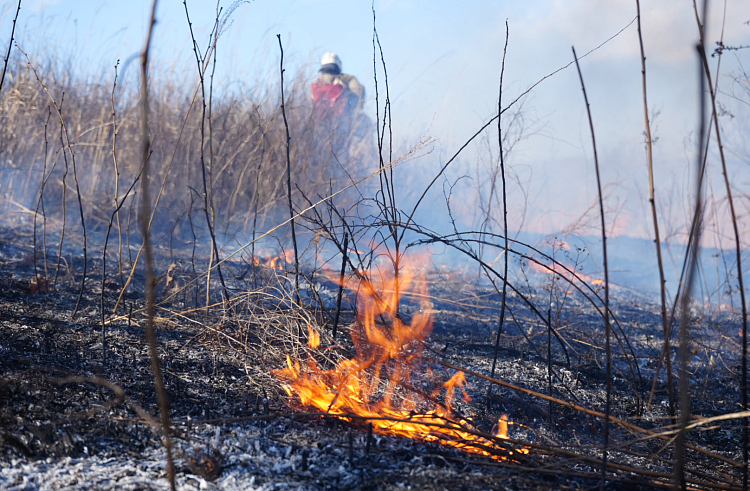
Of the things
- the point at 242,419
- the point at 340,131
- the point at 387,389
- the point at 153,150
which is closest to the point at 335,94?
the point at 340,131

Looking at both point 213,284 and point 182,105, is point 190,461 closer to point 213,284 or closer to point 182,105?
point 213,284

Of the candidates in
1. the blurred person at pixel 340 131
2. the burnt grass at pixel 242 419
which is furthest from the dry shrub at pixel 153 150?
the burnt grass at pixel 242 419

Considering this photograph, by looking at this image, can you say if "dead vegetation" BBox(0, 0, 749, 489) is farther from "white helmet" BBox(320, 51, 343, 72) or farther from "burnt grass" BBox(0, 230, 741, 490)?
"white helmet" BBox(320, 51, 343, 72)

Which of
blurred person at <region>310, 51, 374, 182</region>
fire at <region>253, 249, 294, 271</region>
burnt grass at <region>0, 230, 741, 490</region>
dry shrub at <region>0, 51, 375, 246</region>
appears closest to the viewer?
burnt grass at <region>0, 230, 741, 490</region>

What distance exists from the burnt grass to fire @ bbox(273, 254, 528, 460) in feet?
0.18

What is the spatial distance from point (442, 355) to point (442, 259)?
627cm

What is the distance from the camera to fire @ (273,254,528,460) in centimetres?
131

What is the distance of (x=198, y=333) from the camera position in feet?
7.06

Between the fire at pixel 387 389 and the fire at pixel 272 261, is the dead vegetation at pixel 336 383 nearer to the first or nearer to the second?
the fire at pixel 387 389

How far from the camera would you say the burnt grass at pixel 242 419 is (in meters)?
1.10

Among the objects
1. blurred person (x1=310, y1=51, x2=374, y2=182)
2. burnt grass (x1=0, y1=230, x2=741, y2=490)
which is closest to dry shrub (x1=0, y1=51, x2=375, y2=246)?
blurred person (x1=310, y1=51, x2=374, y2=182)

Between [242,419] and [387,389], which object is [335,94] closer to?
[387,389]

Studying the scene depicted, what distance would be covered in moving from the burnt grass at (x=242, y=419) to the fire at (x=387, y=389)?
6 cm

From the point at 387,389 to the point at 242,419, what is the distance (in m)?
0.83
